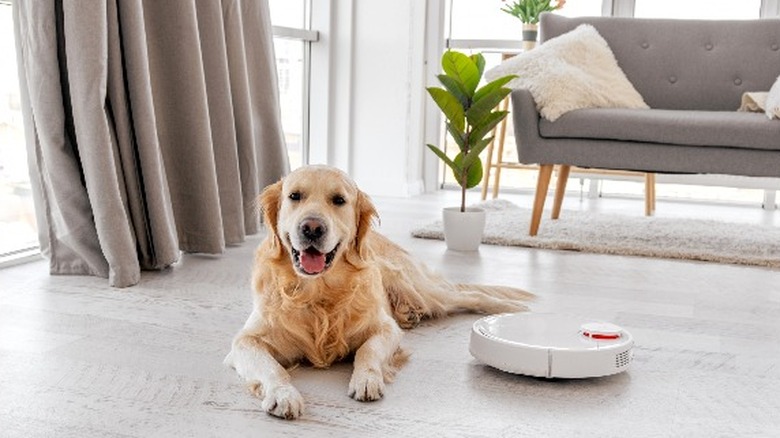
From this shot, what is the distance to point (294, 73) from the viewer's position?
16.0 feet

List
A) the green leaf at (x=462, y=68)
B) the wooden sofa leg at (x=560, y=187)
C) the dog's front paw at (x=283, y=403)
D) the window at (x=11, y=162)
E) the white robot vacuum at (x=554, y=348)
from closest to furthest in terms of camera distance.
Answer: the dog's front paw at (x=283, y=403), the white robot vacuum at (x=554, y=348), the window at (x=11, y=162), the green leaf at (x=462, y=68), the wooden sofa leg at (x=560, y=187)

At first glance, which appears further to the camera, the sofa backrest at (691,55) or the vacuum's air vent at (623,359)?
the sofa backrest at (691,55)

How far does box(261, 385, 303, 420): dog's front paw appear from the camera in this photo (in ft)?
5.06

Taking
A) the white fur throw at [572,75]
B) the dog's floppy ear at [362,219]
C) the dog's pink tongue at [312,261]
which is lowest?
the dog's pink tongue at [312,261]

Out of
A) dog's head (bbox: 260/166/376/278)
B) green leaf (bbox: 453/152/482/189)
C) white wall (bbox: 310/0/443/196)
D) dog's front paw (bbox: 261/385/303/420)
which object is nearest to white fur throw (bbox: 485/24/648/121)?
green leaf (bbox: 453/152/482/189)

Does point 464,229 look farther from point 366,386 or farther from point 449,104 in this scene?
point 366,386

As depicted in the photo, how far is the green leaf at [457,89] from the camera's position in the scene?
329 cm

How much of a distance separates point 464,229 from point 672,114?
40.2 inches

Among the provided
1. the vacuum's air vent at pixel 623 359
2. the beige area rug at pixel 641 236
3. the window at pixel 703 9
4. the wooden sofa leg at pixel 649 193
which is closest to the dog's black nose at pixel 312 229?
the vacuum's air vent at pixel 623 359

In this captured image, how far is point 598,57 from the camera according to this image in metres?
4.13

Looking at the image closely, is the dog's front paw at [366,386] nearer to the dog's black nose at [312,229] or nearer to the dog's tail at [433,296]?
the dog's black nose at [312,229]

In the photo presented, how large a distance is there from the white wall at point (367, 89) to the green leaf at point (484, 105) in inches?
69.1

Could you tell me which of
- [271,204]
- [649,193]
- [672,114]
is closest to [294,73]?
[649,193]

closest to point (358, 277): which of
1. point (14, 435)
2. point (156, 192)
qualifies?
point (14, 435)
